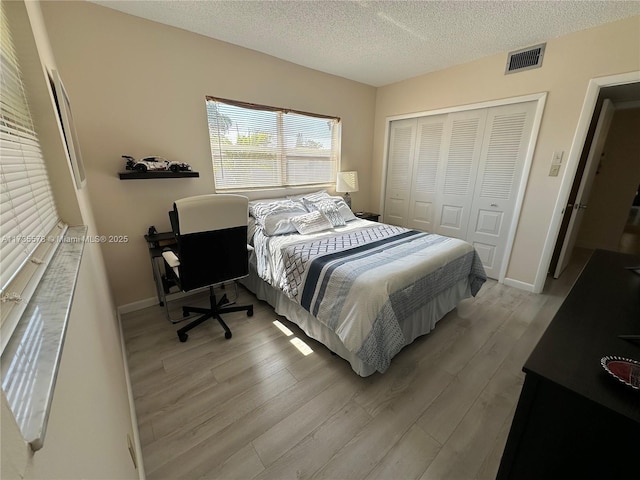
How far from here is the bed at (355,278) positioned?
5.40ft

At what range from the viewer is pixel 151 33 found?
221cm

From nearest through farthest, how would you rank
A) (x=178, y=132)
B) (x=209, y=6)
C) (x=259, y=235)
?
(x=209, y=6)
(x=178, y=132)
(x=259, y=235)

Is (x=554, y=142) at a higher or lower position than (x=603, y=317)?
higher

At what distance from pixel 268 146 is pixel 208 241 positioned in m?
1.66

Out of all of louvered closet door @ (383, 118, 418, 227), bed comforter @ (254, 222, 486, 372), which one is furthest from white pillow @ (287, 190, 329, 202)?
louvered closet door @ (383, 118, 418, 227)

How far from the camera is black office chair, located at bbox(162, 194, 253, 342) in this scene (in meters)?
1.79

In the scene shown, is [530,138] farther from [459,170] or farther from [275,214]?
[275,214]

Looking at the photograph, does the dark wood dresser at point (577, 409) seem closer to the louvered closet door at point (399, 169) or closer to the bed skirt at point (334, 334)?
the bed skirt at point (334, 334)

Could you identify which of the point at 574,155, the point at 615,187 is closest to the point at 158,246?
the point at 574,155

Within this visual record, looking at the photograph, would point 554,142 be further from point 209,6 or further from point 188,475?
point 188,475

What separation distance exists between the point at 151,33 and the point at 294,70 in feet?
4.79

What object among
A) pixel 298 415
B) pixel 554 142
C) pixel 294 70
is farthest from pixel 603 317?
pixel 294 70

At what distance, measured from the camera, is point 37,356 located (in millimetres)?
428

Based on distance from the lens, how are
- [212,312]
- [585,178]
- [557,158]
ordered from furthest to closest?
1. [585,178]
2. [557,158]
3. [212,312]
